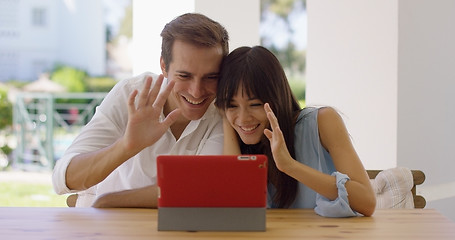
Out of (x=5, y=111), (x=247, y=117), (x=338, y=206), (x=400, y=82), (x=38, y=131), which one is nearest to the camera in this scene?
(x=338, y=206)

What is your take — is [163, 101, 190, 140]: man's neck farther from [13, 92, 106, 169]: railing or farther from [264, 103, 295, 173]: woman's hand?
[13, 92, 106, 169]: railing

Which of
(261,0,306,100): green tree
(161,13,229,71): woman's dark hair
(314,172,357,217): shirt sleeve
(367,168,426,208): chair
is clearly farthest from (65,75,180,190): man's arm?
(261,0,306,100): green tree

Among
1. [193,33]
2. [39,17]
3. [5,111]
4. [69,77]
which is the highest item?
[39,17]

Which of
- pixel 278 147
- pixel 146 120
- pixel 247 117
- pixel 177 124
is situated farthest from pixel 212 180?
pixel 177 124

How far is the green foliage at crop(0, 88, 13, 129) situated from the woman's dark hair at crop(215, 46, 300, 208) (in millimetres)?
7840

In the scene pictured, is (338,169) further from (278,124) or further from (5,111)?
(5,111)

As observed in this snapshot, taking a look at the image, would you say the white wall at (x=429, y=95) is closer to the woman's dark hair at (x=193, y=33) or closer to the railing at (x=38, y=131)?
the woman's dark hair at (x=193, y=33)

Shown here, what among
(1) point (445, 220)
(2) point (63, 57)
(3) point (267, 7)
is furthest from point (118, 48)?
(1) point (445, 220)

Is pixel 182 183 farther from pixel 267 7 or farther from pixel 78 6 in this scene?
pixel 267 7

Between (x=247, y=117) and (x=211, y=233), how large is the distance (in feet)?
1.86

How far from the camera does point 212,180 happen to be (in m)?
1.67

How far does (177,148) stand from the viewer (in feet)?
8.06

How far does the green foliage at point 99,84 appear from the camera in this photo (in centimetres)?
1094

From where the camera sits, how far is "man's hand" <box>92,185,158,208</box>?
2053 mm
